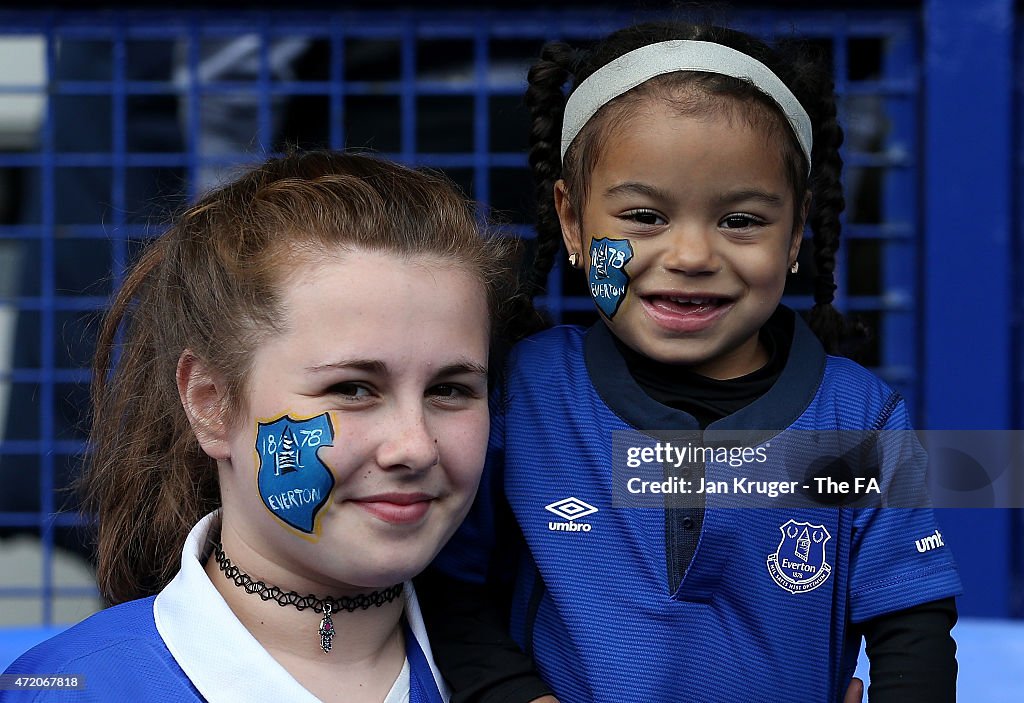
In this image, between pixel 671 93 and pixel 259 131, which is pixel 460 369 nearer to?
pixel 671 93

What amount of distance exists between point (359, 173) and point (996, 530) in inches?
81.0

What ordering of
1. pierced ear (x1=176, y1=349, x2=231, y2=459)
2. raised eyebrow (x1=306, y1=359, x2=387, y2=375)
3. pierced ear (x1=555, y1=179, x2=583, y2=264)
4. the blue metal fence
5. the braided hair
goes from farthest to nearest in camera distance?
the blue metal fence, pierced ear (x1=555, y1=179, x2=583, y2=264), the braided hair, pierced ear (x1=176, y1=349, x2=231, y2=459), raised eyebrow (x1=306, y1=359, x2=387, y2=375)

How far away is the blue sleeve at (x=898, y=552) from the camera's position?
1.54 metres

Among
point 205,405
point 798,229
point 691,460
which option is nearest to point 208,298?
point 205,405

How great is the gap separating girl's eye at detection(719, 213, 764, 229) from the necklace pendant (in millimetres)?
709

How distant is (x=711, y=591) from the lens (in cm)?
153

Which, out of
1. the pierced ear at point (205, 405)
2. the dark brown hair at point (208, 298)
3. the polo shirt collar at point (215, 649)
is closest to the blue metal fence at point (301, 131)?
the dark brown hair at point (208, 298)

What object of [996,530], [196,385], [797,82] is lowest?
[996,530]

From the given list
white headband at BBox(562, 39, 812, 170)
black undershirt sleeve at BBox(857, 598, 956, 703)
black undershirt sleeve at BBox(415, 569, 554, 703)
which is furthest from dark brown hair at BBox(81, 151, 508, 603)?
black undershirt sleeve at BBox(857, 598, 956, 703)

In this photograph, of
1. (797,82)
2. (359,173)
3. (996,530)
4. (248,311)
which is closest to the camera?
(248,311)

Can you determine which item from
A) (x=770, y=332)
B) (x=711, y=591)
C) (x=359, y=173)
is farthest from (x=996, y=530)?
(x=359, y=173)

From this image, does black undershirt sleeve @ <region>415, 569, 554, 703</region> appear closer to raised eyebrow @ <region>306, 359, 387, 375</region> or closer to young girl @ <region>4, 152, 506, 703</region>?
young girl @ <region>4, 152, 506, 703</region>

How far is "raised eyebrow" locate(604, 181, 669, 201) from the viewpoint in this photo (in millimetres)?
1563

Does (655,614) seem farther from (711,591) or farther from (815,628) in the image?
(815,628)
